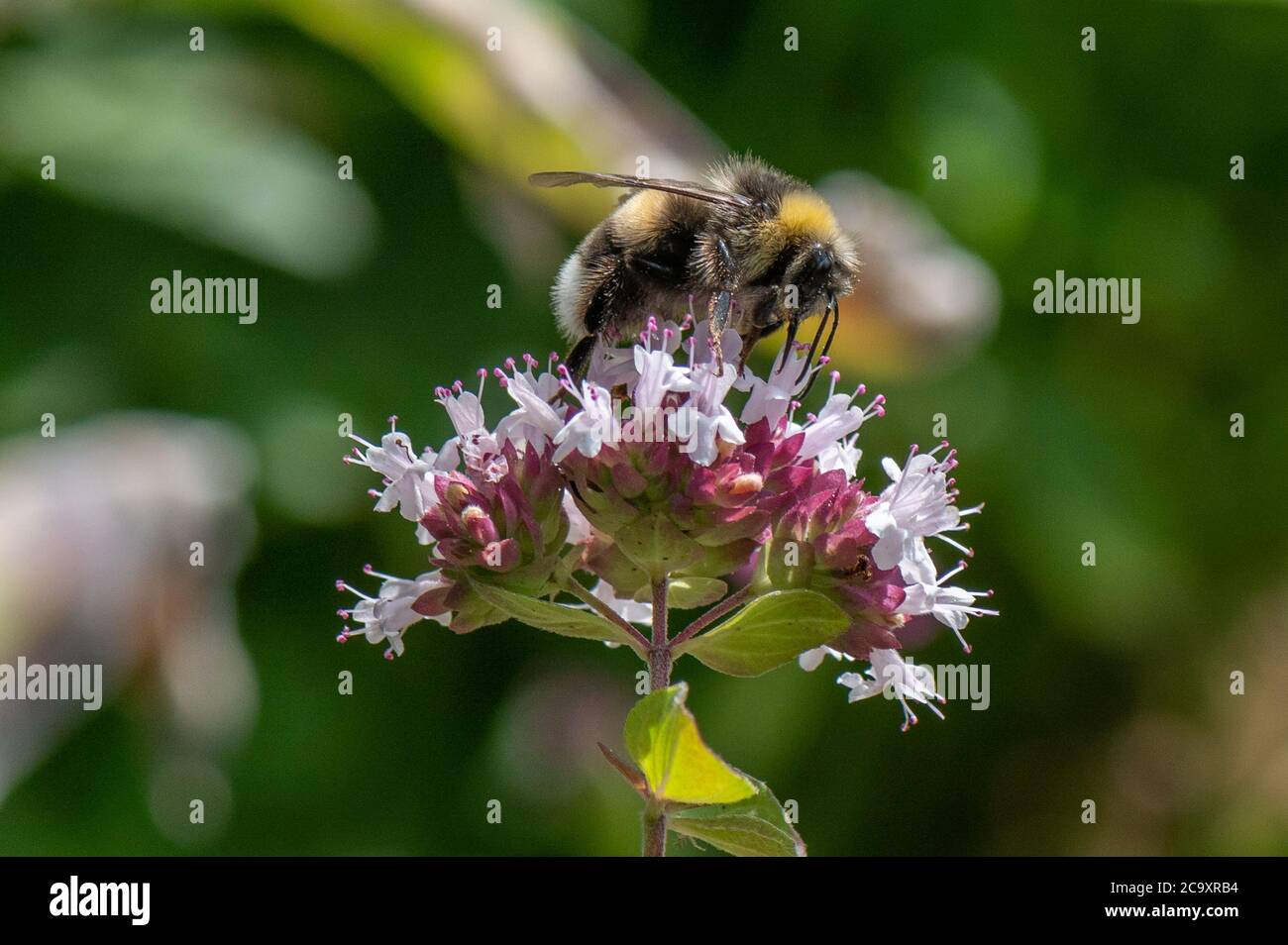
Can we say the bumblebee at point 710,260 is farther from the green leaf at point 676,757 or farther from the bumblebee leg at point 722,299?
the green leaf at point 676,757

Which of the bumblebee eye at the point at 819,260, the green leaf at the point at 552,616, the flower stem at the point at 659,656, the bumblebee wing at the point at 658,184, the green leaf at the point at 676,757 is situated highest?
the bumblebee wing at the point at 658,184

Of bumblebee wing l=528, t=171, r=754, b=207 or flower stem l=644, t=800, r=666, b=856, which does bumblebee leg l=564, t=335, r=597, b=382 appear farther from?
flower stem l=644, t=800, r=666, b=856

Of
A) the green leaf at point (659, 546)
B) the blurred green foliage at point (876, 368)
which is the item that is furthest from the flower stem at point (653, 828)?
the blurred green foliage at point (876, 368)

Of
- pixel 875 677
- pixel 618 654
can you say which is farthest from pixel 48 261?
pixel 875 677

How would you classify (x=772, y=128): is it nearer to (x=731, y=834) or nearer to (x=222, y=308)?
(x=222, y=308)

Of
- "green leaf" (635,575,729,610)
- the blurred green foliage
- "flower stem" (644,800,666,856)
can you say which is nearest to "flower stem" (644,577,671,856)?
"flower stem" (644,800,666,856)

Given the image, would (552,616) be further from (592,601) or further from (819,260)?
(819,260)
